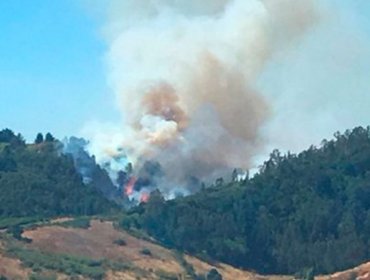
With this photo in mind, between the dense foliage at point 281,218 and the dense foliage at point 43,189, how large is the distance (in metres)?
→ 11.6

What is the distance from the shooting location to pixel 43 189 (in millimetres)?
175375

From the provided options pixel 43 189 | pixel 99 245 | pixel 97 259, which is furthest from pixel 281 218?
pixel 43 189

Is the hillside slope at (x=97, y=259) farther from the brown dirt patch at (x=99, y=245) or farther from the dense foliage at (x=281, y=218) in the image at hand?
the dense foliage at (x=281, y=218)

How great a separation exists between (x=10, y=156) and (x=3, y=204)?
75.7 feet

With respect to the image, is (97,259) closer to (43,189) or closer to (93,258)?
(93,258)

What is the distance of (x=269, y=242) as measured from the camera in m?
164

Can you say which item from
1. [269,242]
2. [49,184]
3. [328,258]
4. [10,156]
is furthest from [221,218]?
[10,156]

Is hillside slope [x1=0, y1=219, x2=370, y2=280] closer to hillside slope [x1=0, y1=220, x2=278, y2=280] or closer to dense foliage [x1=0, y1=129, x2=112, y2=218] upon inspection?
hillside slope [x1=0, y1=220, x2=278, y2=280]

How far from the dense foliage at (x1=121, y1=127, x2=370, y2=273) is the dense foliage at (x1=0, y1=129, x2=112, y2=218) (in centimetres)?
1161

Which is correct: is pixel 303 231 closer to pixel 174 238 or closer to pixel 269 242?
pixel 269 242

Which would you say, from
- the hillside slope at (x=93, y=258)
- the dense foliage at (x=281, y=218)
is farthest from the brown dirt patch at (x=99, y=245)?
the dense foliage at (x=281, y=218)

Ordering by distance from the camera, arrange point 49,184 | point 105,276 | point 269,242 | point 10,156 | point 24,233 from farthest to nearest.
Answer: point 10,156, point 49,184, point 269,242, point 24,233, point 105,276

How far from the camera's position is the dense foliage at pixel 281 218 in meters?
158

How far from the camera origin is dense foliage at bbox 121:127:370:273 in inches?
6201
